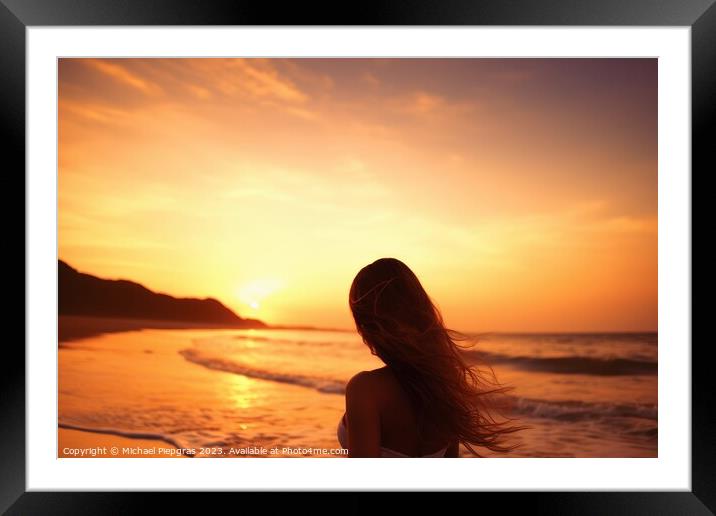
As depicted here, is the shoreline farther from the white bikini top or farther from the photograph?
the white bikini top

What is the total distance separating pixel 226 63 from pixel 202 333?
19.4ft

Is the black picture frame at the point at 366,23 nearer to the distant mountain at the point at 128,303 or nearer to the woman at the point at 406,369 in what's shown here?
the woman at the point at 406,369

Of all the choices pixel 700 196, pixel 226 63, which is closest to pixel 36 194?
pixel 700 196

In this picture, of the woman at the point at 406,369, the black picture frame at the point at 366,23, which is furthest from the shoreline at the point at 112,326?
the woman at the point at 406,369

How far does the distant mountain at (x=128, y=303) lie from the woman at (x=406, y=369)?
540 cm

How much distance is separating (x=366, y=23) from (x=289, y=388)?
6.17 m

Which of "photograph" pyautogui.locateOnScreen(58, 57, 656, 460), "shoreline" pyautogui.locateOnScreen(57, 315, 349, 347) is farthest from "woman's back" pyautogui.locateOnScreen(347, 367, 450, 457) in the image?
"shoreline" pyautogui.locateOnScreen(57, 315, 349, 347)

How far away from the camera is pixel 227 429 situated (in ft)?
18.9

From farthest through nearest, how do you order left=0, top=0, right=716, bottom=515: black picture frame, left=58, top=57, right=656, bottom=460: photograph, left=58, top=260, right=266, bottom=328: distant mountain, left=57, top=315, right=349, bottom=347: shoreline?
left=57, top=315, right=349, bottom=347: shoreline < left=58, top=260, right=266, bottom=328: distant mountain < left=58, top=57, right=656, bottom=460: photograph < left=0, top=0, right=716, bottom=515: black picture frame

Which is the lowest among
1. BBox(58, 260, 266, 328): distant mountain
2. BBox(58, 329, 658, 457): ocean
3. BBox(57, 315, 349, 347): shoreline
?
BBox(58, 329, 658, 457): ocean

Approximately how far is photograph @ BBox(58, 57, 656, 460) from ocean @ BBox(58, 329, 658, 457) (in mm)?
A: 40

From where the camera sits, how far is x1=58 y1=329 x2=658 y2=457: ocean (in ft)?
16.8

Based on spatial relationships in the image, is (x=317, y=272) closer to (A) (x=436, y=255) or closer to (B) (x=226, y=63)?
(A) (x=436, y=255)

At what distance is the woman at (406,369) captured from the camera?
1.55 metres
